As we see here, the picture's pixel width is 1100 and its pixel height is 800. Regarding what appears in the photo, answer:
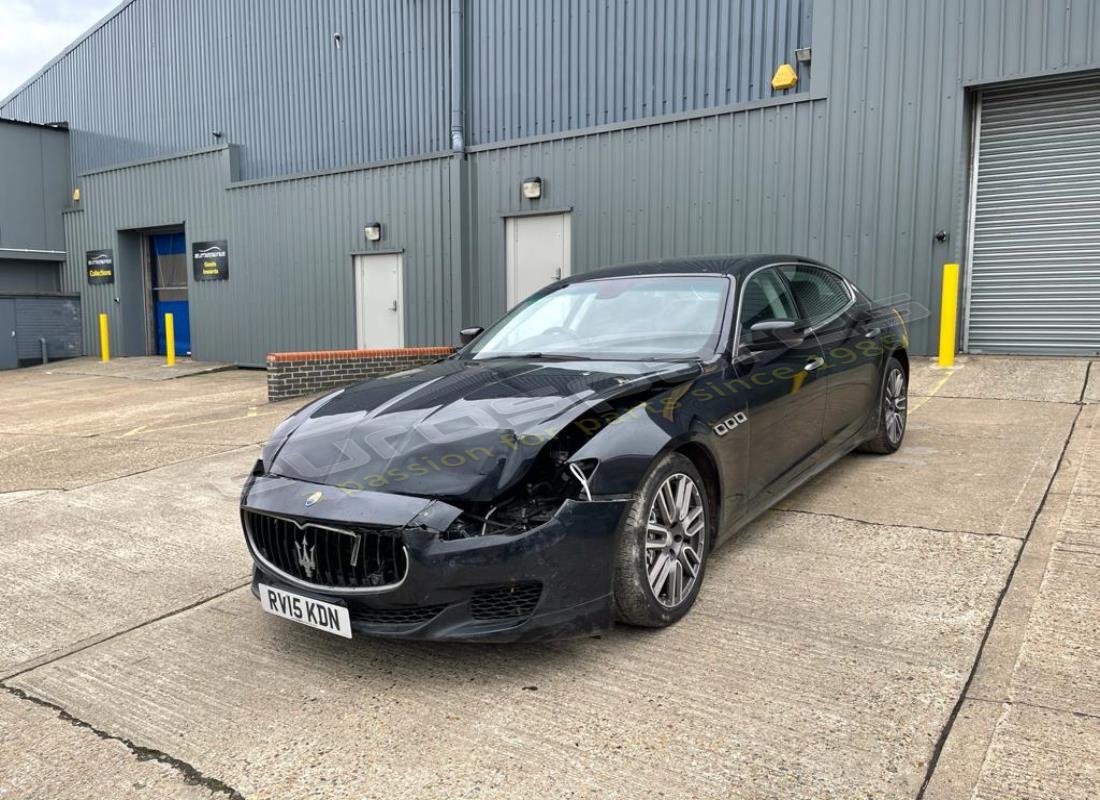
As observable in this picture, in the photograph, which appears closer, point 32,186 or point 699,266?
point 699,266

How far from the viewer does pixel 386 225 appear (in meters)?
14.5

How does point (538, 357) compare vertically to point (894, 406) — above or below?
above

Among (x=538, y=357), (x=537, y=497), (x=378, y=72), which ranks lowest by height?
(x=537, y=497)

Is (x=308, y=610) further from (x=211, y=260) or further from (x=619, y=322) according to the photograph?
(x=211, y=260)

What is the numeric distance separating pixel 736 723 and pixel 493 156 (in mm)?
12021

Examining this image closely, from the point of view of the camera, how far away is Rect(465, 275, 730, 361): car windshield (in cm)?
377

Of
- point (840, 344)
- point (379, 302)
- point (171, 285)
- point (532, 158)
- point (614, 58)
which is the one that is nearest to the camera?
point (840, 344)

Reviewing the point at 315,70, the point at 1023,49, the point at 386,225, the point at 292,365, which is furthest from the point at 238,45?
the point at 1023,49

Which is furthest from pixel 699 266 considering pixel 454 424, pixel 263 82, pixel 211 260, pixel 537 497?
pixel 211 260

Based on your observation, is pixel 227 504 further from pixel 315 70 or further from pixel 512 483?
pixel 315 70

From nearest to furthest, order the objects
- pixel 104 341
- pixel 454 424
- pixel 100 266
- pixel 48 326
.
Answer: pixel 454 424 < pixel 104 341 < pixel 48 326 < pixel 100 266

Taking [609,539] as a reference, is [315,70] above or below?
above

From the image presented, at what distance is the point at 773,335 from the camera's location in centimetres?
380

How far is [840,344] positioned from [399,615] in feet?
10.2
